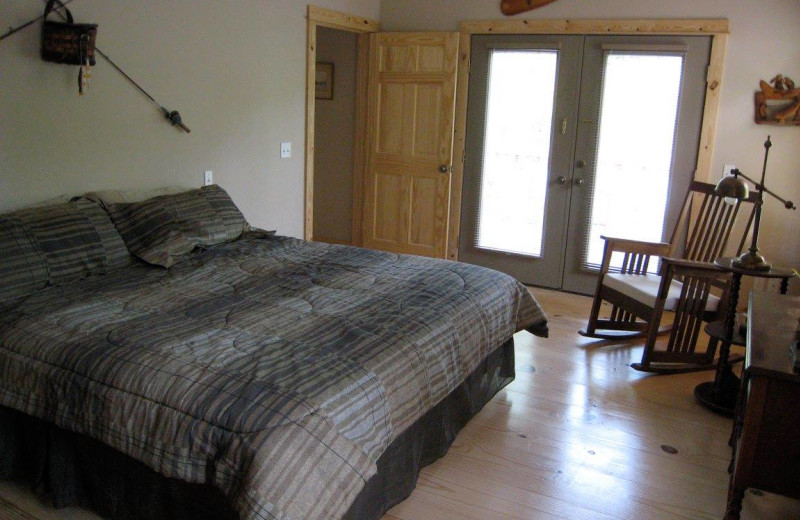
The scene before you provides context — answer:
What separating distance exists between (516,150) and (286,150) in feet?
5.93

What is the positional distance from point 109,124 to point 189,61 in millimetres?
679

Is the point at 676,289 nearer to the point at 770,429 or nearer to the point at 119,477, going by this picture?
the point at 770,429

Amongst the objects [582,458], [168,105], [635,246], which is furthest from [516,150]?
[582,458]

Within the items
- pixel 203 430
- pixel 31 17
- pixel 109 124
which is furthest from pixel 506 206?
pixel 203 430

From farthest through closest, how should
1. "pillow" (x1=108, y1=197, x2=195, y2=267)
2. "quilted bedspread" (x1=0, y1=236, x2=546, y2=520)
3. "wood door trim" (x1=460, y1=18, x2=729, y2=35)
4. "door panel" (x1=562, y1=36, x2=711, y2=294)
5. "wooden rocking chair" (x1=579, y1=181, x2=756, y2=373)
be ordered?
"door panel" (x1=562, y1=36, x2=711, y2=294), "wood door trim" (x1=460, y1=18, x2=729, y2=35), "wooden rocking chair" (x1=579, y1=181, x2=756, y2=373), "pillow" (x1=108, y1=197, x2=195, y2=267), "quilted bedspread" (x1=0, y1=236, x2=546, y2=520)

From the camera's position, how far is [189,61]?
4.03 meters

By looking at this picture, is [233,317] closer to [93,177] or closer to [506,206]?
[93,177]

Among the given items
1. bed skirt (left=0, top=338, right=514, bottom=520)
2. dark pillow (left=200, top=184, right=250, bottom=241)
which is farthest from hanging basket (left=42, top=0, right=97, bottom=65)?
bed skirt (left=0, top=338, right=514, bottom=520)

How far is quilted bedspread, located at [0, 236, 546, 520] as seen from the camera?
6.16ft

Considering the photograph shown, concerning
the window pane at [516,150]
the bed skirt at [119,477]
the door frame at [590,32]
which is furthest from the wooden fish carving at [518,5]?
the bed skirt at [119,477]

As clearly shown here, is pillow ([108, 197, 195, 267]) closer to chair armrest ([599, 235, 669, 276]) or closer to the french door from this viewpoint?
chair armrest ([599, 235, 669, 276])

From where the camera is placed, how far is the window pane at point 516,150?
208 inches

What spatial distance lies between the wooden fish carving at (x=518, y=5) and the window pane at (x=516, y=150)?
0.97ft

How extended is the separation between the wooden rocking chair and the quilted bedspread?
3.68ft
